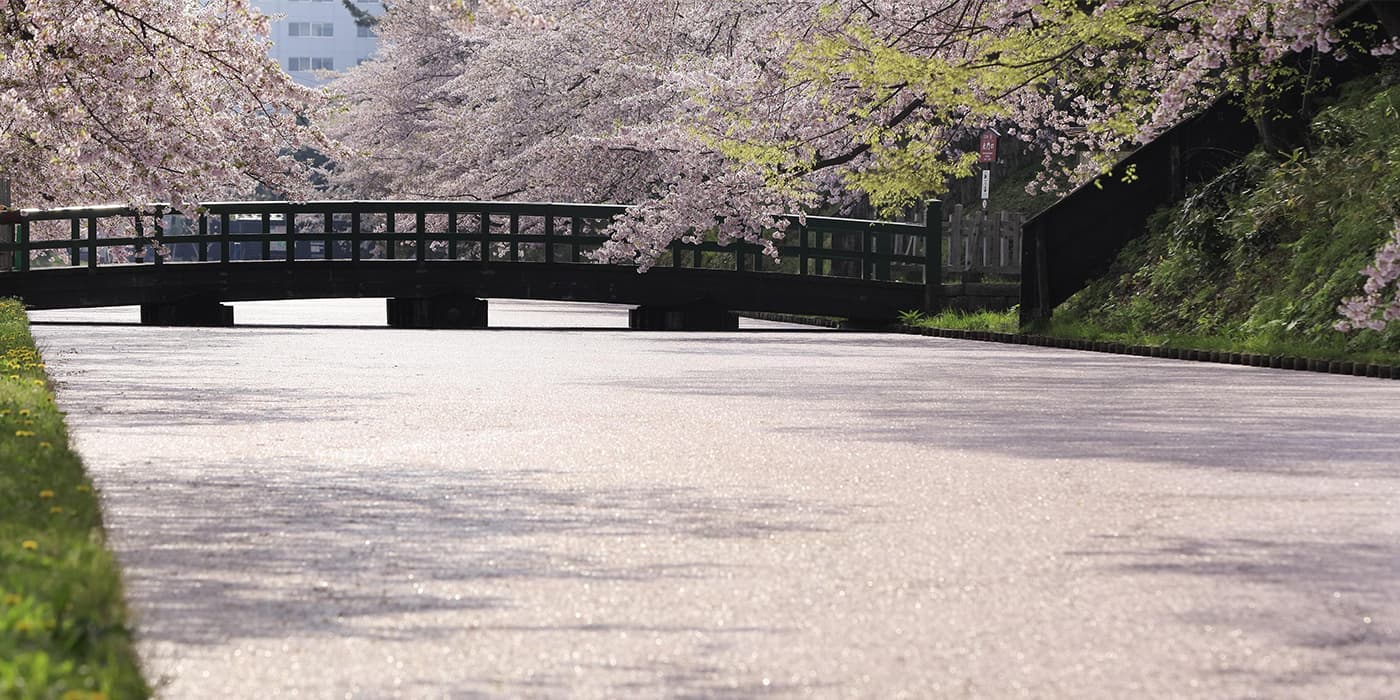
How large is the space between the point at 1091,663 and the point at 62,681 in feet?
8.46

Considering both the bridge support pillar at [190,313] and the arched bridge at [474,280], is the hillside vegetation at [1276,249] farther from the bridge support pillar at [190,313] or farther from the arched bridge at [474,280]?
the bridge support pillar at [190,313]

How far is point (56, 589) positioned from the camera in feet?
17.6

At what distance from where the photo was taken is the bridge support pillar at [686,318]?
110 feet

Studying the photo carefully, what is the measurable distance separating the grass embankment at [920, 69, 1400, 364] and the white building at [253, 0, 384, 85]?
125 meters

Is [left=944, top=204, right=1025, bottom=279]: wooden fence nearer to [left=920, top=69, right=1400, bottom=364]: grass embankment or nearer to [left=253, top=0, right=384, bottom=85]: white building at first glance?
[left=920, top=69, right=1400, bottom=364]: grass embankment

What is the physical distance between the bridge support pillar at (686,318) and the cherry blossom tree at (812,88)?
1163 mm

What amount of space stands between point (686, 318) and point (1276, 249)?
1204 centimetres

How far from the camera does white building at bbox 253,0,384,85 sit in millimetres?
147500

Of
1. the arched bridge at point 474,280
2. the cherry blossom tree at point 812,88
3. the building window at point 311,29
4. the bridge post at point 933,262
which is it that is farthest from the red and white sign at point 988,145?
the building window at point 311,29

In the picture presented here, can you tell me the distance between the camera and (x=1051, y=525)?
816cm

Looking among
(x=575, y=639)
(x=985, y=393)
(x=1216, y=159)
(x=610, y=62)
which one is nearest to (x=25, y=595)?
(x=575, y=639)

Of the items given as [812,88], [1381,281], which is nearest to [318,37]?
[812,88]

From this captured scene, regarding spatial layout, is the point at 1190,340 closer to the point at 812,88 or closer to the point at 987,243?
the point at 812,88

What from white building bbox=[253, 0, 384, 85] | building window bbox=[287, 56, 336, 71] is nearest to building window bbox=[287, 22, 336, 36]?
white building bbox=[253, 0, 384, 85]
